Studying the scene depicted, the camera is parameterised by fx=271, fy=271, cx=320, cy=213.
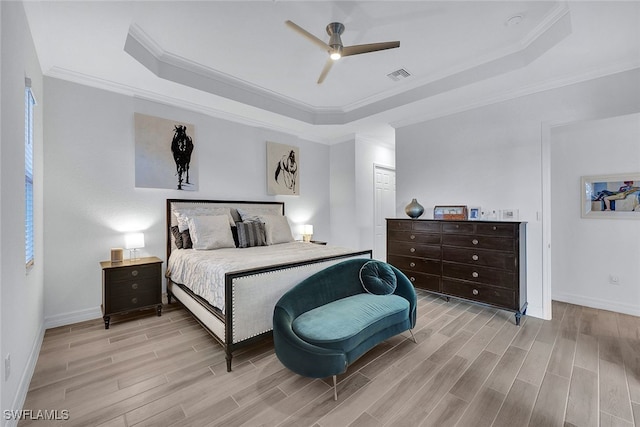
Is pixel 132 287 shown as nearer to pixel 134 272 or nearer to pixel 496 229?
pixel 134 272

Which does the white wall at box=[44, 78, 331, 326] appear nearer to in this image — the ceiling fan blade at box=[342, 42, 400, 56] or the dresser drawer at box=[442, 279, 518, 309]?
the ceiling fan blade at box=[342, 42, 400, 56]

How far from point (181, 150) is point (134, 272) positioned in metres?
1.70

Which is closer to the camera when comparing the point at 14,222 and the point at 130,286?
the point at 14,222

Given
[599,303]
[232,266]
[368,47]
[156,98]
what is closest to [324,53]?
[368,47]

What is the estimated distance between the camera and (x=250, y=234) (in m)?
3.64

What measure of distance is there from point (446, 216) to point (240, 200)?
3.13 m

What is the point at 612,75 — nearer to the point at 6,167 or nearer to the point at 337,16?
the point at 337,16

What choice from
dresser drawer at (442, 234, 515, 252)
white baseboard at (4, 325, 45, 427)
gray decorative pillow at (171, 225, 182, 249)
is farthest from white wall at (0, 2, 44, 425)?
dresser drawer at (442, 234, 515, 252)

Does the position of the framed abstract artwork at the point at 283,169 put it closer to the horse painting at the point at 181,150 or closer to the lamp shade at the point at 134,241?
the horse painting at the point at 181,150

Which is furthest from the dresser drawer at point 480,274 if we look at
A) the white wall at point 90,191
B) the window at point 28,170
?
the window at point 28,170

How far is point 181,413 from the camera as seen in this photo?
1693mm

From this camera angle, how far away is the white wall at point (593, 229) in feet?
10.6

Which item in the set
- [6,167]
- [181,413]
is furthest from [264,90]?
[181,413]

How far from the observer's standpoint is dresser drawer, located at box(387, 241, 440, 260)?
144 inches
